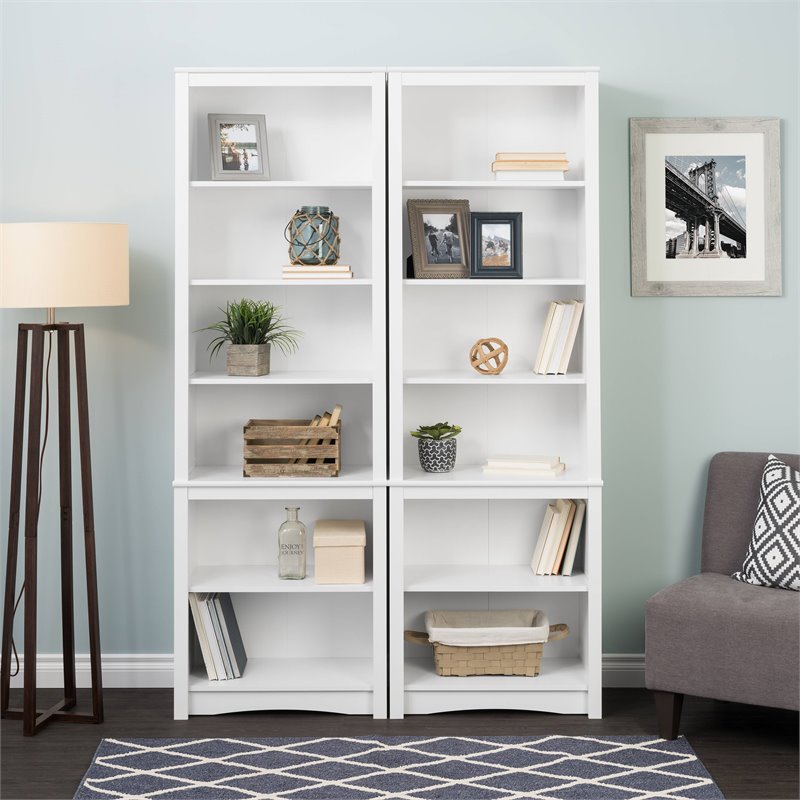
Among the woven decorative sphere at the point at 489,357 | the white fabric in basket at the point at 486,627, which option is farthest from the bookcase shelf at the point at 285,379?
the white fabric in basket at the point at 486,627

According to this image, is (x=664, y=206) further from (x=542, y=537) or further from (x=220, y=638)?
(x=220, y=638)

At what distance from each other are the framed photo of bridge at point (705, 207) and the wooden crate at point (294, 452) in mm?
1186

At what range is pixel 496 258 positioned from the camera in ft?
10.6

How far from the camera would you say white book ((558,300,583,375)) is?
317cm

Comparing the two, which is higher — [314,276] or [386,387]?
[314,276]

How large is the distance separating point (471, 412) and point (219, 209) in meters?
1.12

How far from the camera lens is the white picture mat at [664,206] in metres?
3.36

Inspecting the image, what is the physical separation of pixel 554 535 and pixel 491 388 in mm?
553

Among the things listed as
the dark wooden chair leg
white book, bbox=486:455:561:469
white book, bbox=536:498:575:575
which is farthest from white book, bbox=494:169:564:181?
the dark wooden chair leg

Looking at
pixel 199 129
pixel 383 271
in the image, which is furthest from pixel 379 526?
pixel 199 129

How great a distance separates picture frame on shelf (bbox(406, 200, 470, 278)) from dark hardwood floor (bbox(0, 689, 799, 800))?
1.46 meters

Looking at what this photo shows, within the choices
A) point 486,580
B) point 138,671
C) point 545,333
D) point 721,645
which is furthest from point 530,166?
point 138,671

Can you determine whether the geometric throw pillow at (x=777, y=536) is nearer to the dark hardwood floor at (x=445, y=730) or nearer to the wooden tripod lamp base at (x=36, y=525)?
the dark hardwood floor at (x=445, y=730)

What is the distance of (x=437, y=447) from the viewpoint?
127 inches
